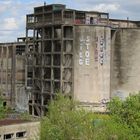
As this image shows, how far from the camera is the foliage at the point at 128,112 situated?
1624 inches

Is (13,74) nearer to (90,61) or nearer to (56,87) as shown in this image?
(56,87)

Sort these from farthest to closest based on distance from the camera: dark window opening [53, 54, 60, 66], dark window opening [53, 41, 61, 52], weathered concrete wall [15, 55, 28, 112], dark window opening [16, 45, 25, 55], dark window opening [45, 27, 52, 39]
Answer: dark window opening [16, 45, 25, 55] < weathered concrete wall [15, 55, 28, 112] < dark window opening [45, 27, 52, 39] < dark window opening [53, 54, 60, 66] < dark window opening [53, 41, 61, 52]

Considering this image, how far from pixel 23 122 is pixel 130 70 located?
25.3 m

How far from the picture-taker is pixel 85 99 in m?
62.7

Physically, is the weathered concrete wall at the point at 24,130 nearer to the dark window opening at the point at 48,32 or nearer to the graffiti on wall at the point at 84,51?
the graffiti on wall at the point at 84,51

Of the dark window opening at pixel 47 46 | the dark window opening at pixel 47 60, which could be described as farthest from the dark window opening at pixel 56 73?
the dark window opening at pixel 47 46

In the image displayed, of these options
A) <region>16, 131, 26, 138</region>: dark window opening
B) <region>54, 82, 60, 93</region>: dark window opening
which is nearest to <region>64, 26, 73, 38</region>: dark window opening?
<region>54, 82, 60, 93</region>: dark window opening

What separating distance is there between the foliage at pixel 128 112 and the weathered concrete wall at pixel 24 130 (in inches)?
266

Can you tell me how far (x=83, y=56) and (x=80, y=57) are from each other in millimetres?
399

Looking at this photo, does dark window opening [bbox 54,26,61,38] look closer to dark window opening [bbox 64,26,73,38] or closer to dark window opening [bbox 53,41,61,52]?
dark window opening [bbox 53,41,61,52]

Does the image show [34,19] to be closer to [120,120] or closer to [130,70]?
[130,70]

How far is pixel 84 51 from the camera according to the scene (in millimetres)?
62219

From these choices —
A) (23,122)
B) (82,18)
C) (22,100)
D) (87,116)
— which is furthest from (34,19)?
(87,116)

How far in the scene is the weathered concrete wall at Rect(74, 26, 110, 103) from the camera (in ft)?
204
